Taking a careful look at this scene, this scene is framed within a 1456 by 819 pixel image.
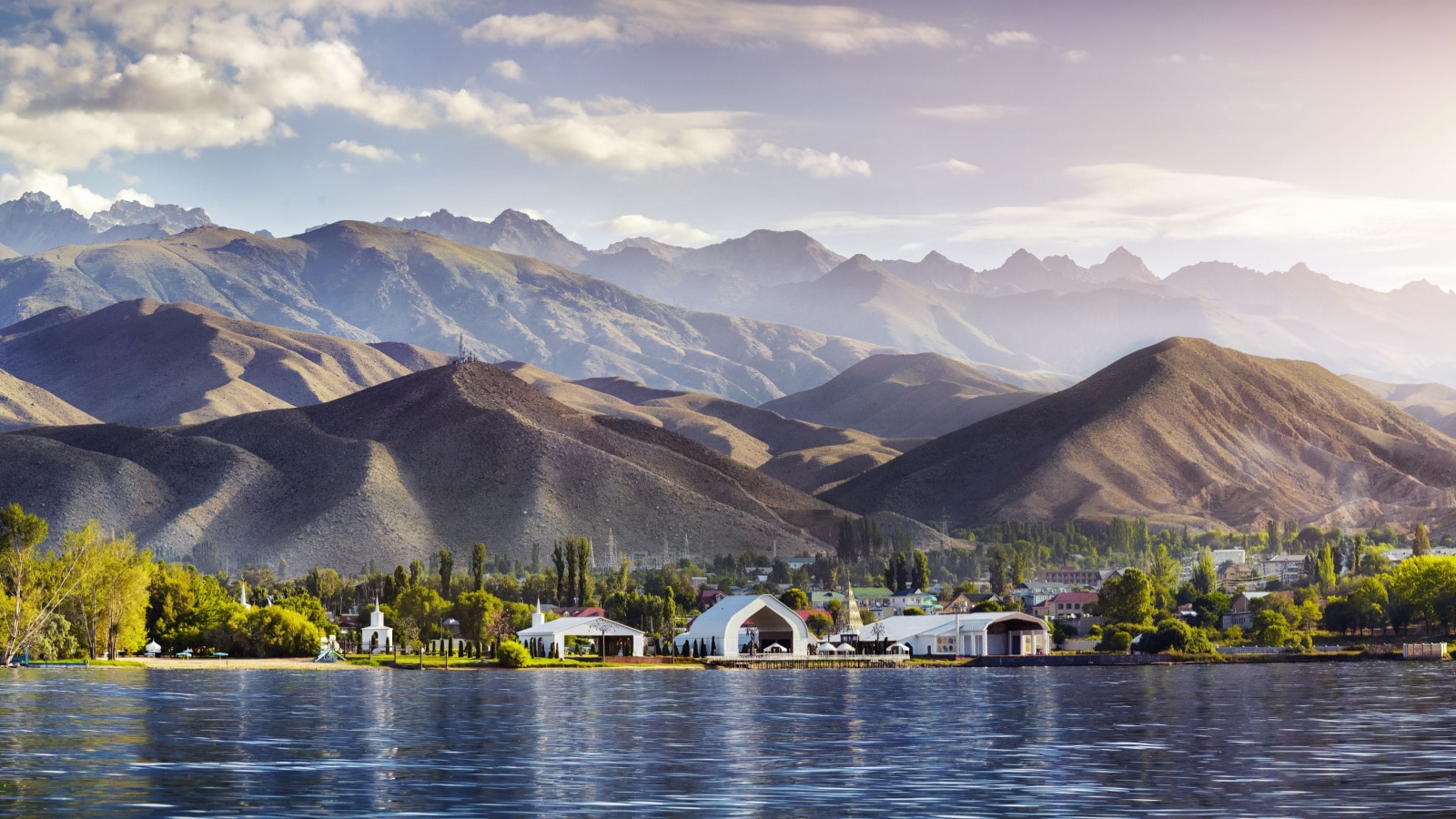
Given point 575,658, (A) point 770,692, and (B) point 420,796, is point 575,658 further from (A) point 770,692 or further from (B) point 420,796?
(B) point 420,796

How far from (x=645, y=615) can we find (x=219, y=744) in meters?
128

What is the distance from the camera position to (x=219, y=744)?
5856 centimetres

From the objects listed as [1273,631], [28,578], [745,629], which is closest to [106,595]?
[28,578]

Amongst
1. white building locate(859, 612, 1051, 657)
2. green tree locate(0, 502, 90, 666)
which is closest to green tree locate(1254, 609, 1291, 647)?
white building locate(859, 612, 1051, 657)

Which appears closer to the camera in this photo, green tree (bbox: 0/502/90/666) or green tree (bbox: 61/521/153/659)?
green tree (bbox: 0/502/90/666)

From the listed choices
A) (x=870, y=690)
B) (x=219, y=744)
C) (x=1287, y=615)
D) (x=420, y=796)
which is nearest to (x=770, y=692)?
(x=870, y=690)

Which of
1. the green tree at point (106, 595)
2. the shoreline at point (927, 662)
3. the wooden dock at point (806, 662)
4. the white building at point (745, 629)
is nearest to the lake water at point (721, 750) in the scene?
the green tree at point (106, 595)

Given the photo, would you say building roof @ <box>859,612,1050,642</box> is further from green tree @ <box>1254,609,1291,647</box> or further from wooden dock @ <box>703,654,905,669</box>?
green tree @ <box>1254,609,1291,647</box>

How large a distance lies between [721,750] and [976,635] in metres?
121

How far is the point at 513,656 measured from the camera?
146 m

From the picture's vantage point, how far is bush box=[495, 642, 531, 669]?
146 m

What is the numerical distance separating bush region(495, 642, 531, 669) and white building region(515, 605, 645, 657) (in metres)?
10.5

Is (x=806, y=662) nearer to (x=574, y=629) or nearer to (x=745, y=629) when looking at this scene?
(x=745, y=629)

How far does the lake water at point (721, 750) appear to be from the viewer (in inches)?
1662
